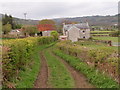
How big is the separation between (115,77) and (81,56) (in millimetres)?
8941

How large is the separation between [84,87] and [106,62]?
121 inches

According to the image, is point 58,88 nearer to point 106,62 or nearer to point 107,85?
point 107,85

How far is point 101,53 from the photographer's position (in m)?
15.2

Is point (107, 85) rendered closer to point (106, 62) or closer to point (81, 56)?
point (106, 62)

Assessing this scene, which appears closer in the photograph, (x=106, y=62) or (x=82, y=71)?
(x=106, y=62)

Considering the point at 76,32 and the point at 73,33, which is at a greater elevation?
the point at 76,32

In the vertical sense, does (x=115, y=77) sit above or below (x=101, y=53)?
below

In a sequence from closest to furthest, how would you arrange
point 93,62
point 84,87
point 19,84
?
point 19,84, point 84,87, point 93,62

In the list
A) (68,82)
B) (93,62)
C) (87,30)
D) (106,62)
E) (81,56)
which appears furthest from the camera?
(87,30)

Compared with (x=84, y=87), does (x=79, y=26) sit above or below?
above

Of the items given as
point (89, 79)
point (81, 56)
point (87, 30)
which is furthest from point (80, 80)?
point (87, 30)

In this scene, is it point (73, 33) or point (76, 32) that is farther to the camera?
point (76, 32)

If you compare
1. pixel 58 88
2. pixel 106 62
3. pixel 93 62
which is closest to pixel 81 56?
pixel 93 62

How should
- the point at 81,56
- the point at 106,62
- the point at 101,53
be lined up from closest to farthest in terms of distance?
the point at 106,62 < the point at 101,53 < the point at 81,56
